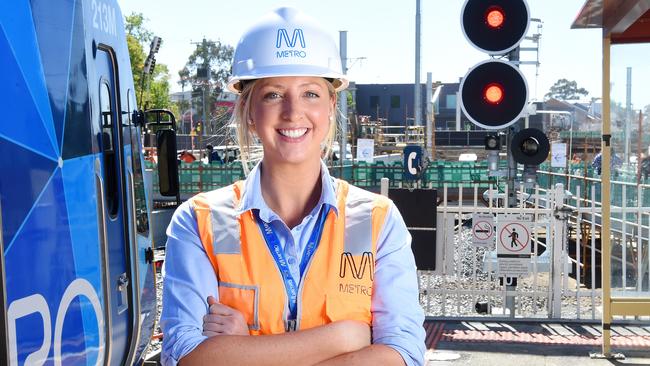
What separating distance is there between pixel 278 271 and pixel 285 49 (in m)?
0.60

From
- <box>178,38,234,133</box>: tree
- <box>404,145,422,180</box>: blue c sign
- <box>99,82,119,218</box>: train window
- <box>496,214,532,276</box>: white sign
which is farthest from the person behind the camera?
<box>178,38,234,133</box>: tree

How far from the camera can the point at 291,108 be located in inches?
85.2

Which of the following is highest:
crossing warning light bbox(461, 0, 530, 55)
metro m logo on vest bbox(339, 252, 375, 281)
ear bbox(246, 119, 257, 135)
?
crossing warning light bbox(461, 0, 530, 55)

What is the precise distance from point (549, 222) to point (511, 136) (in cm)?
140

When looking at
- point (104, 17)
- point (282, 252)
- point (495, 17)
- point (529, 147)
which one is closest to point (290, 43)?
point (282, 252)

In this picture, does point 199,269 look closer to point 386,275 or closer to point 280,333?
point 280,333

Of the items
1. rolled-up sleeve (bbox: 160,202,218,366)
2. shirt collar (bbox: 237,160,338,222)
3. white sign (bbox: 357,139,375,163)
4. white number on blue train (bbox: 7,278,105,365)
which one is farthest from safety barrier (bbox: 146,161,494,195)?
rolled-up sleeve (bbox: 160,202,218,366)

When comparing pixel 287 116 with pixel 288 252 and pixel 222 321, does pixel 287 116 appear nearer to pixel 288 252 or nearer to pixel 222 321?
pixel 288 252

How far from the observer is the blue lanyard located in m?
2.09

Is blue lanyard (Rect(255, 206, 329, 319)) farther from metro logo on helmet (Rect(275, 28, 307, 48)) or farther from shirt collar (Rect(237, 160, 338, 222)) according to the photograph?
metro logo on helmet (Rect(275, 28, 307, 48))

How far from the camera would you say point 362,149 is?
3528 cm

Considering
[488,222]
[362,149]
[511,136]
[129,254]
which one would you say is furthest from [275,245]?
[362,149]

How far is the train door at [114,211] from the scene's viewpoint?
3.91 m

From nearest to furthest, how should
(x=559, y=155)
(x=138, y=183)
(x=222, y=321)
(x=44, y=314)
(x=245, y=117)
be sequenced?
1. (x=222, y=321)
2. (x=245, y=117)
3. (x=44, y=314)
4. (x=138, y=183)
5. (x=559, y=155)
